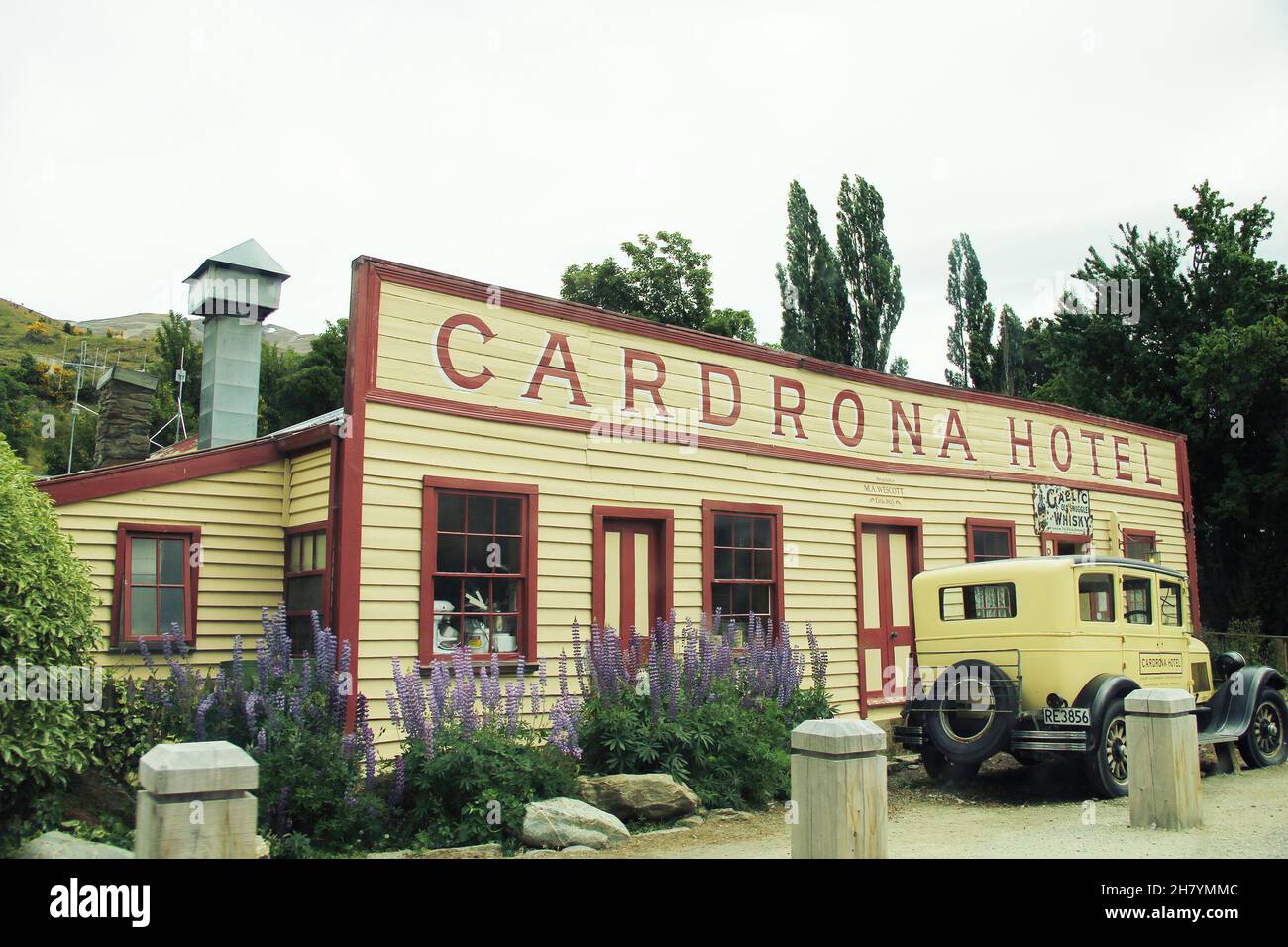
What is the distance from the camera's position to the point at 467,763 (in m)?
7.93

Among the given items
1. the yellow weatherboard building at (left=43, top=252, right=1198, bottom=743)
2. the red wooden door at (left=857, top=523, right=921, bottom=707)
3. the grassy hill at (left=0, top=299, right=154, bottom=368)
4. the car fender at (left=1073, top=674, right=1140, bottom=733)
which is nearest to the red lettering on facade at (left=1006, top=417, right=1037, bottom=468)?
the yellow weatherboard building at (left=43, top=252, right=1198, bottom=743)

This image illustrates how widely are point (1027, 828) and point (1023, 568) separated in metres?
2.85

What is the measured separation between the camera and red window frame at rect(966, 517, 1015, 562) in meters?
15.3

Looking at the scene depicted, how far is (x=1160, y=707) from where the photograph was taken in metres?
7.84

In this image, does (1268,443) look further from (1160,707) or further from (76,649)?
(76,649)

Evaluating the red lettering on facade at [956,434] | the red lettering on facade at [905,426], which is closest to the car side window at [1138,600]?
the red lettering on facade at [905,426]

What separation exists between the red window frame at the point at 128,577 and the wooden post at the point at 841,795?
7.07 m

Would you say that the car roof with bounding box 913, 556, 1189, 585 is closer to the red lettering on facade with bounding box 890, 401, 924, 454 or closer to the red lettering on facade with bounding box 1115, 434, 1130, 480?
the red lettering on facade with bounding box 890, 401, 924, 454

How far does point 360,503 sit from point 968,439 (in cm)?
988

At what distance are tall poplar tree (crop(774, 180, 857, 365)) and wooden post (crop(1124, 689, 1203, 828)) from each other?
24.0 meters

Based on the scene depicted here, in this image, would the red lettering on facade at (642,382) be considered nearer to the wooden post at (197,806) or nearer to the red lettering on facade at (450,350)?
the red lettering on facade at (450,350)

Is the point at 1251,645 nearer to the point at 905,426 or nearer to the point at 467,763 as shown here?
the point at 905,426

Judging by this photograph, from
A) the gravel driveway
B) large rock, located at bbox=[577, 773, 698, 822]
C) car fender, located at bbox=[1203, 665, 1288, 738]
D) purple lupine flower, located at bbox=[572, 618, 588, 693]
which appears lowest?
the gravel driveway
